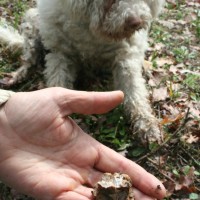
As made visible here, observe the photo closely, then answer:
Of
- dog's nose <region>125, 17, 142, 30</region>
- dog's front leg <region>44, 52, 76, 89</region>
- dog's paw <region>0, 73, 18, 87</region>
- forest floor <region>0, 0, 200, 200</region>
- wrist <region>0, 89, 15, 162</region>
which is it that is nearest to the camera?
wrist <region>0, 89, 15, 162</region>

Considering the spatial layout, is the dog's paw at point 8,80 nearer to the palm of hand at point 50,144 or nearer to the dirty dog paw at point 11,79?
the dirty dog paw at point 11,79

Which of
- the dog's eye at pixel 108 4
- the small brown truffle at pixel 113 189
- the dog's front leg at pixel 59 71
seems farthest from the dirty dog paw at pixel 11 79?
the small brown truffle at pixel 113 189

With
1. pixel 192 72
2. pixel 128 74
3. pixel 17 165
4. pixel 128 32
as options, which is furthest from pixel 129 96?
pixel 17 165

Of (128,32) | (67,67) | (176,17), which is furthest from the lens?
(176,17)

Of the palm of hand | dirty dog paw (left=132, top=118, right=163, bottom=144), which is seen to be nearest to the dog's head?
dirty dog paw (left=132, top=118, right=163, bottom=144)

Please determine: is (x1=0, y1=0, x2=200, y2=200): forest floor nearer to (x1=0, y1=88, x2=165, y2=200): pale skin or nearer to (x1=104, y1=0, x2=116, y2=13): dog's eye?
(x1=0, y1=88, x2=165, y2=200): pale skin

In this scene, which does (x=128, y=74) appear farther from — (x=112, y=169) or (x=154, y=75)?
(x=112, y=169)
